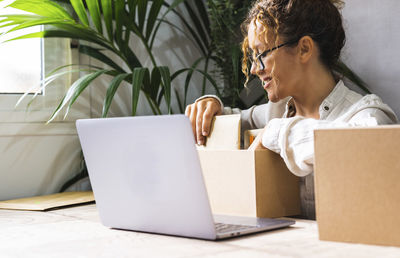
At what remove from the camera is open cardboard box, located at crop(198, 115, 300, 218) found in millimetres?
996

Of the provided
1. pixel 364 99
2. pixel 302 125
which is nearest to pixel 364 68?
pixel 364 99

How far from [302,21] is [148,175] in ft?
2.23

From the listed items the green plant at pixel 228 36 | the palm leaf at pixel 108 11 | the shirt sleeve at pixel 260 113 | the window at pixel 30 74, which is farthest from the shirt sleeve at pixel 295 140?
the window at pixel 30 74

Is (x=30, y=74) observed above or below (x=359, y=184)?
above

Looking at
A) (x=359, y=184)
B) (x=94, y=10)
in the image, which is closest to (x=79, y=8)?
(x=94, y=10)

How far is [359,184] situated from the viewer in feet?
2.47

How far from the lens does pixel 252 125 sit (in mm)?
1565

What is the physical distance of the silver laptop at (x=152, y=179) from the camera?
77 centimetres

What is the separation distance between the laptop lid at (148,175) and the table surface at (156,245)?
3cm

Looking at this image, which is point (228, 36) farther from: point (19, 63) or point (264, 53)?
point (19, 63)

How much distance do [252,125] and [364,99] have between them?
17.2 inches

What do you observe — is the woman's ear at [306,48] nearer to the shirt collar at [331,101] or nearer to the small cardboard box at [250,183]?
the shirt collar at [331,101]

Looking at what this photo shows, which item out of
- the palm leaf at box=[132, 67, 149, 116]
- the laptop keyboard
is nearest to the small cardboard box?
the laptop keyboard

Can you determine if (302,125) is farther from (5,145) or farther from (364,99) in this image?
(5,145)
